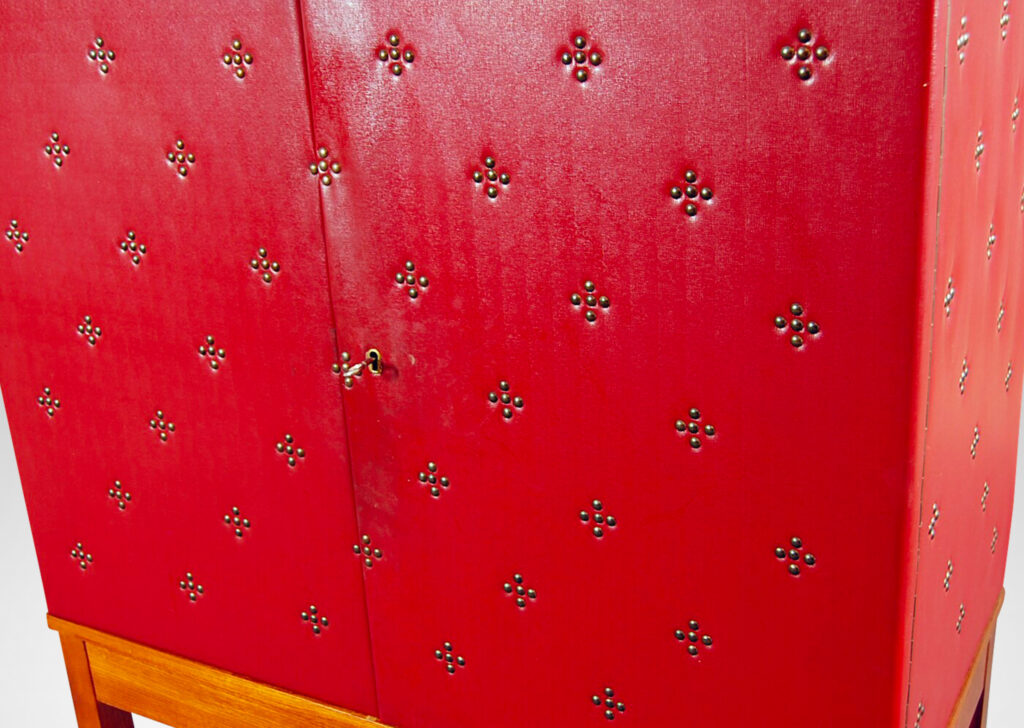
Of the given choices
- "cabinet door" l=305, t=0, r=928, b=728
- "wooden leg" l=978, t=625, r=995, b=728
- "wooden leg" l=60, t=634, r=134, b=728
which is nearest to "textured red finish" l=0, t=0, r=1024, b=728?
"cabinet door" l=305, t=0, r=928, b=728

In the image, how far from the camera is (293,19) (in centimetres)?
166

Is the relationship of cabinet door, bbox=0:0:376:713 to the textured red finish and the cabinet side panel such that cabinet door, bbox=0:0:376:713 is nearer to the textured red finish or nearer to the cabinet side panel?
the textured red finish

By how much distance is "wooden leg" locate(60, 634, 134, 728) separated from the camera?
243 cm

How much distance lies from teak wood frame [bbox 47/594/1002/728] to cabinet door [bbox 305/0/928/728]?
0.42 m

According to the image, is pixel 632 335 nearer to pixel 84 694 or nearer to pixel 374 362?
pixel 374 362

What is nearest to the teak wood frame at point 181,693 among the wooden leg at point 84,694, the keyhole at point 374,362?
the wooden leg at point 84,694

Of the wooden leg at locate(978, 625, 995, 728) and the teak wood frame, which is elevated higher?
the wooden leg at locate(978, 625, 995, 728)

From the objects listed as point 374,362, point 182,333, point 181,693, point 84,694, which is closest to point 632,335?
point 374,362

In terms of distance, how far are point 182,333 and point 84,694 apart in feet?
3.14

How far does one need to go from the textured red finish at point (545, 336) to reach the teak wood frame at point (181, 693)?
0.05 m

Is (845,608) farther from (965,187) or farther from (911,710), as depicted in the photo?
(965,187)

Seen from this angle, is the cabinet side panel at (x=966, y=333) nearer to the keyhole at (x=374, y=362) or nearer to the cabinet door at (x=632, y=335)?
the cabinet door at (x=632, y=335)

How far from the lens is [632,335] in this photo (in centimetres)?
155

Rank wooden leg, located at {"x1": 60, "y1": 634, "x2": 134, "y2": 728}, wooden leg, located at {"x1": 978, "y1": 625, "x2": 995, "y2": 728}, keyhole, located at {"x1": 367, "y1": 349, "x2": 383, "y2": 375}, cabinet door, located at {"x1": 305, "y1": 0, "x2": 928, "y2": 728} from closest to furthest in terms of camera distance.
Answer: cabinet door, located at {"x1": 305, "y1": 0, "x2": 928, "y2": 728} < keyhole, located at {"x1": 367, "y1": 349, "x2": 383, "y2": 375} < wooden leg, located at {"x1": 978, "y1": 625, "x2": 995, "y2": 728} < wooden leg, located at {"x1": 60, "y1": 634, "x2": 134, "y2": 728}
